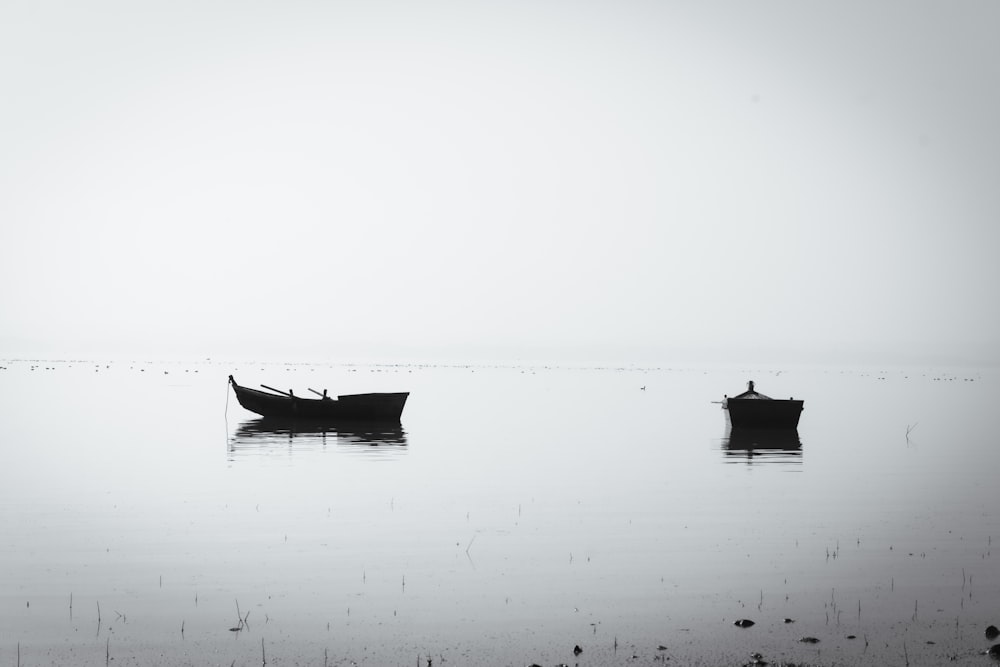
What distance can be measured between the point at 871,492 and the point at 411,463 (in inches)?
626

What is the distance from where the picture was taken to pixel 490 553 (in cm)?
1797

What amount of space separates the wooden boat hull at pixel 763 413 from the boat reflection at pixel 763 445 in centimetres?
42

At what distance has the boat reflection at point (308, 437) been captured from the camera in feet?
129

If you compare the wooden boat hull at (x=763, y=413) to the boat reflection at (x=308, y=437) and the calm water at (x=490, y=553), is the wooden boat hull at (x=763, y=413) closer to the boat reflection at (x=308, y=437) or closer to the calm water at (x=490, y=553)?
the calm water at (x=490, y=553)

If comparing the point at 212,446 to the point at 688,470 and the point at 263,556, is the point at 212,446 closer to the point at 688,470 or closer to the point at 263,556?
the point at 688,470

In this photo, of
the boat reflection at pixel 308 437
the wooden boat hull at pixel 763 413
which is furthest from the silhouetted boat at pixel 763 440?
the boat reflection at pixel 308 437

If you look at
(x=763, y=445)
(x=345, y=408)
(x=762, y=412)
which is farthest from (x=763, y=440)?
(x=345, y=408)

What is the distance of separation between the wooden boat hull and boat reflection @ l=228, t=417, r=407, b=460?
17618mm

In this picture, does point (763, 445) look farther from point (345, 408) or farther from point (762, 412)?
point (345, 408)

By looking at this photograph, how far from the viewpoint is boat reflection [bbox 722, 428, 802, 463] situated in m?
37.5

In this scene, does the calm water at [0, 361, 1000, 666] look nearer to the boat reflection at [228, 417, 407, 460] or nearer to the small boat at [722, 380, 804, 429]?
the boat reflection at [228, 417, 407, 460]

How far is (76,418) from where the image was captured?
55.2 metres

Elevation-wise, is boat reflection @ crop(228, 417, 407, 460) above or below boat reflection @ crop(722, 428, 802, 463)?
below

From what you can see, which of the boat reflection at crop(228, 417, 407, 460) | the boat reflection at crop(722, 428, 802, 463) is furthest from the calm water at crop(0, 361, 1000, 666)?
the boat reflection at crop(228, 417, 407, 460)
